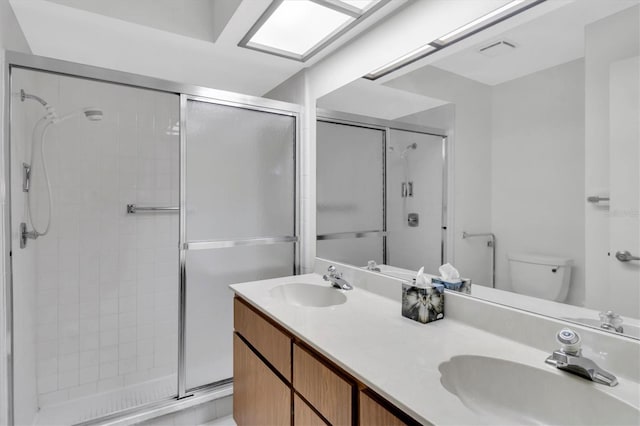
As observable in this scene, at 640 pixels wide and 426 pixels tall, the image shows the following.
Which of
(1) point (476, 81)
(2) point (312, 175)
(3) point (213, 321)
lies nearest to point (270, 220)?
(2) point (312, 175)

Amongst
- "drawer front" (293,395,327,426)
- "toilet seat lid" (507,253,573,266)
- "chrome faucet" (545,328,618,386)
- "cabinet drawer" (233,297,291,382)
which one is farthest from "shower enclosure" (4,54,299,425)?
"chrome faucet" (545,328,618,386)

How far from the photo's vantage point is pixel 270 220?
2219 millimetres

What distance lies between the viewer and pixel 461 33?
1.33 m

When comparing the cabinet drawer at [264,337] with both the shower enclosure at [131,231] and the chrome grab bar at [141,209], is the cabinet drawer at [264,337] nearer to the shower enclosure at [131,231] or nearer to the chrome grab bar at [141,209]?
the shower enclosure at [131,231]

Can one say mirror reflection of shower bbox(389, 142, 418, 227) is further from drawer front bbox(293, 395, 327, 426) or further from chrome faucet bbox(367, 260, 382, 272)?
drawer front bbox(293, 395, 327, 426)

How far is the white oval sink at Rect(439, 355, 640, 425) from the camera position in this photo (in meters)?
0.76

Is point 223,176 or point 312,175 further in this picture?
point 312,175

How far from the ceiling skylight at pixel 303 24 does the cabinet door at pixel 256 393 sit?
5.40ft

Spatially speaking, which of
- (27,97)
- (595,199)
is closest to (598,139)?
(595,199)

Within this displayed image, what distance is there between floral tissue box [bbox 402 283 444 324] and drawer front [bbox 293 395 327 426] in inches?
19.1

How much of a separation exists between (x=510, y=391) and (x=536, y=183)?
65cm

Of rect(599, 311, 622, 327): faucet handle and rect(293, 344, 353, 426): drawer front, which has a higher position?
rect(599, 311, 622, 327): faucet handle

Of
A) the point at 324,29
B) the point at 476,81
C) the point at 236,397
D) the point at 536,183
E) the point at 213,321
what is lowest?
the point at 236,397

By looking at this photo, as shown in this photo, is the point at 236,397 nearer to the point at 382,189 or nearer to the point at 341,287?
the point at 341,287
